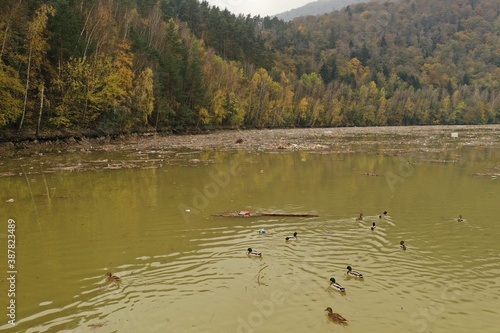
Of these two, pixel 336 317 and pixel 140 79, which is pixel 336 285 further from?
pixel 140 79

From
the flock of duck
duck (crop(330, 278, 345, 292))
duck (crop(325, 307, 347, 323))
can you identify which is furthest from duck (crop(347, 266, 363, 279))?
duck (crop(325, 307, 347, 323))

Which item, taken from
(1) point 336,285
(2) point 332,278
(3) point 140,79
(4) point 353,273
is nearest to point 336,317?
(1) point 336,285

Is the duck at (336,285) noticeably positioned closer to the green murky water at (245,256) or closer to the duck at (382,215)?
the green murky water at (245,256)

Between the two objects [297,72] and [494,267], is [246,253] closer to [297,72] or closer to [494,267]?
[494,267]

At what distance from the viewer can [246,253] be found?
10.8m

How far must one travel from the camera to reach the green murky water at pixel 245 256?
745 cm

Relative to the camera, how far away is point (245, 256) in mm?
10656

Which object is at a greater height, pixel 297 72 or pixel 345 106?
pixel 297 72

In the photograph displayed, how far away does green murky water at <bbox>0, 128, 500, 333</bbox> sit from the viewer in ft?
24.5

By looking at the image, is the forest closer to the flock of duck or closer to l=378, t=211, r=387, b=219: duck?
the flock of duck

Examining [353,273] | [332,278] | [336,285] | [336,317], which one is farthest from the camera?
[353,273]

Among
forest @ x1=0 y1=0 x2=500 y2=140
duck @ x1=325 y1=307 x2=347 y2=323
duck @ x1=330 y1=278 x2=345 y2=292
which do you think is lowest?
duck @ x1=325 y1=307 x2=347 y2=323

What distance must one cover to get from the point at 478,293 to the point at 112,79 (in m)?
47.0

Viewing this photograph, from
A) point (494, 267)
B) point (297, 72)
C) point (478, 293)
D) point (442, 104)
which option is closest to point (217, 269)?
point (478, 293)
